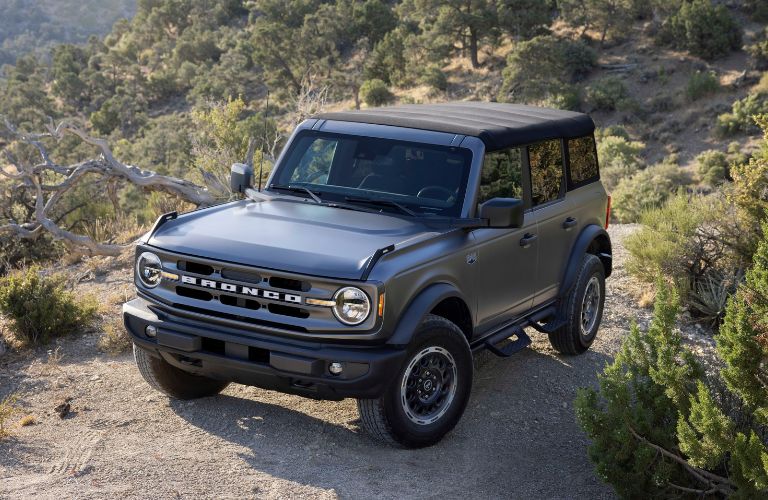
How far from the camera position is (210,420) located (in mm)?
6004

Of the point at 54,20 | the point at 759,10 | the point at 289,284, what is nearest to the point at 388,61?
the point at 759,10

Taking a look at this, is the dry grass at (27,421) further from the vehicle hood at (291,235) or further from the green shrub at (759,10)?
the green shrub at (759,10)

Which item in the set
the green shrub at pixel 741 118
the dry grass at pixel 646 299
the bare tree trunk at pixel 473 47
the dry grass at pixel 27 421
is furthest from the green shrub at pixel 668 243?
the bare tree trunk at pixel 473 47

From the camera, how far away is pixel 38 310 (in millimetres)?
7914

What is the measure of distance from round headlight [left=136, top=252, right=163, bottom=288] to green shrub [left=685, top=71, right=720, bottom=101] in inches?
1334

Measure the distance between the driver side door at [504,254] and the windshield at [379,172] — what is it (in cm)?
23

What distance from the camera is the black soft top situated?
242 inches

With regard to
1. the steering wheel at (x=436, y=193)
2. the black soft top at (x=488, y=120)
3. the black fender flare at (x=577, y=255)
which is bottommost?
the black fender flare at (x=577, y=255)

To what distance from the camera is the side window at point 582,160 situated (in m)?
7.23

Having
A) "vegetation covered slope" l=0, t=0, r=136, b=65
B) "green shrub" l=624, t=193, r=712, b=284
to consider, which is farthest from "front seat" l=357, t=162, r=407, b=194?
"vegetation covered slope" l=0, t=0, r=136, b=65

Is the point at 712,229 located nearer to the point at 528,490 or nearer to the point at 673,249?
the point at 673,249

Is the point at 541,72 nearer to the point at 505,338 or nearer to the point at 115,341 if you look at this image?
the point at 115,341

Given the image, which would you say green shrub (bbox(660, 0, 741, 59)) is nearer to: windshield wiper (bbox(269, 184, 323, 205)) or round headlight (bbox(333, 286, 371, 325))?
windshield wiper (bbox(269, 184, 323, 205))

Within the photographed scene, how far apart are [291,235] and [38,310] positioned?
363 cm
